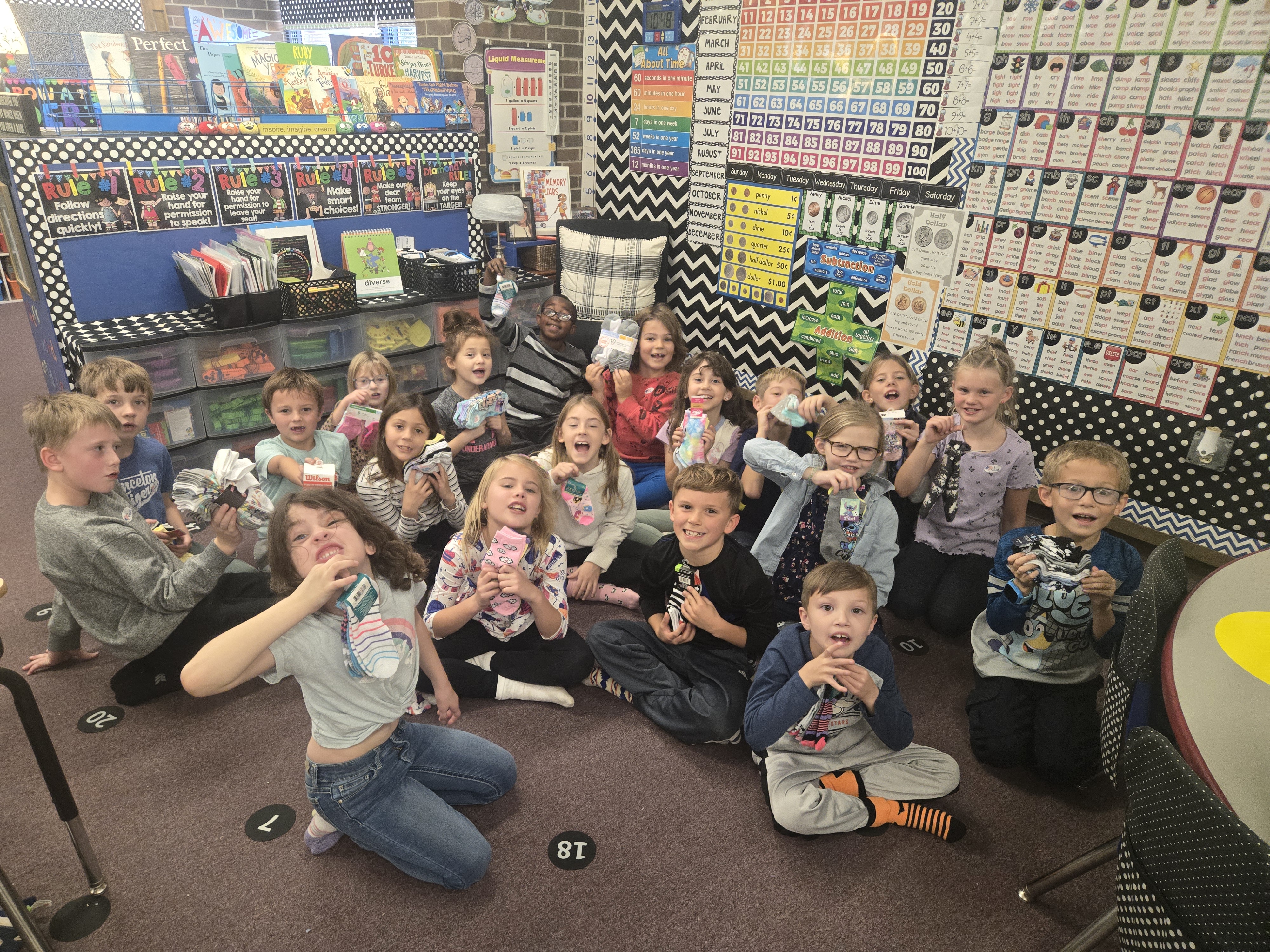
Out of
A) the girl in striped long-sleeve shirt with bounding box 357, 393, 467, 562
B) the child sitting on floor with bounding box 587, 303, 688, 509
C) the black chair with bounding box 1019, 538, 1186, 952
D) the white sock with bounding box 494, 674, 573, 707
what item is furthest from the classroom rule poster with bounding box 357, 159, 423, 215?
the black chair with bounding box 1019, 538, 1186, 952

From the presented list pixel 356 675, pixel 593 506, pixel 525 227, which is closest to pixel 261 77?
pixel 525 227

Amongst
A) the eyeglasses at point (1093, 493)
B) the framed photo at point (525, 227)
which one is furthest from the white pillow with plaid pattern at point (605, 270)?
the eyeglasses at point (1093, 493)

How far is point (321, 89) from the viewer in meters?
4.11

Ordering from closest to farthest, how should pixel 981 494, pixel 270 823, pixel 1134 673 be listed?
pixel 1134 673 < pixel 270 823 < pixel 981 494

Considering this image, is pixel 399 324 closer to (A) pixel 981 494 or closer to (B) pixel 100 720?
(B) pixel 100 720

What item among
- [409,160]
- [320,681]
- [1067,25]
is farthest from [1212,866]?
[409,160]

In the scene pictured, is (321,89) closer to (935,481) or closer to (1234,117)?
(935,481)

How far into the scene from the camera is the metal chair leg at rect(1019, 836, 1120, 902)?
1812 mm

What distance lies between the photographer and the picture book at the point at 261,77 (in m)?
3.88

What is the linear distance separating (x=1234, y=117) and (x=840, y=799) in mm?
2761

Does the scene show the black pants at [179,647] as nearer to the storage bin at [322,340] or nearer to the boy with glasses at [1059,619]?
the storage bin at [322,340]

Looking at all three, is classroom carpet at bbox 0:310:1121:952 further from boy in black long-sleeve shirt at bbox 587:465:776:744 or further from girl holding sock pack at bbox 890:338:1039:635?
girl holding sock pack at bbox 890:338:1039:635

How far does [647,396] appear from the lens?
379 centimetres

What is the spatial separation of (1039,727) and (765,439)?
1.36m
